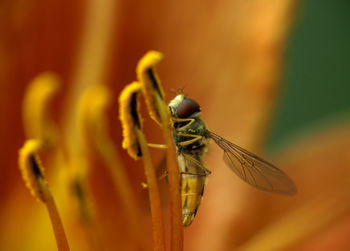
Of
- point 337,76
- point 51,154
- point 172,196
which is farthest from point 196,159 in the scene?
point 337,76

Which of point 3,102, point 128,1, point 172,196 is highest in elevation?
point 128,1

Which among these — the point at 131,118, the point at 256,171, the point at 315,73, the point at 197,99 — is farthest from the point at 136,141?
the point at 315,73

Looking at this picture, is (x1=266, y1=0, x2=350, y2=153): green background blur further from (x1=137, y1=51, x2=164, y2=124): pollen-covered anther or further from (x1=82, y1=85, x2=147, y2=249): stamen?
(x1=137, y1=51, x2=164, y2=124): pollen-covered anther

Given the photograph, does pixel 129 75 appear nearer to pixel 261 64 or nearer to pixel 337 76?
pixel 261 64

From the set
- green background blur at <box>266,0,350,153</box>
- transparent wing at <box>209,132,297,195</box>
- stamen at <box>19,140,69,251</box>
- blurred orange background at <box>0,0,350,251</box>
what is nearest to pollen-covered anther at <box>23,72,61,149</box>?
blurred orange background at <box>0,0,350,251</box>

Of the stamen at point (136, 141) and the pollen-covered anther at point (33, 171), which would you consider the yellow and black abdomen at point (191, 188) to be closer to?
the stamen at point (136, 141)

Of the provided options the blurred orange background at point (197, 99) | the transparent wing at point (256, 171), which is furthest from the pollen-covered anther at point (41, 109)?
the transparent wing at point (256, 171)
